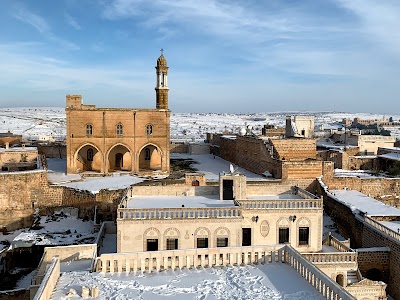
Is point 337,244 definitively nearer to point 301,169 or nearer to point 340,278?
point 340,278

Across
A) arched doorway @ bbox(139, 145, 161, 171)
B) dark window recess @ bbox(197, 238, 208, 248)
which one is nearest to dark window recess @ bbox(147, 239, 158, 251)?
dark window recess @ bbox(197, 238, 208, 248)

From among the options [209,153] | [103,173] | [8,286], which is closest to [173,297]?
[8,286]

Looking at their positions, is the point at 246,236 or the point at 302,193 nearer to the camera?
the point at 246,236

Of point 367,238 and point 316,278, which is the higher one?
point 316,278

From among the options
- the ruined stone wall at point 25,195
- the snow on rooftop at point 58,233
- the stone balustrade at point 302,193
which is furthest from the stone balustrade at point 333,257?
the ruined stone wall at point 25,195

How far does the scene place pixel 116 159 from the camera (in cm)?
3797

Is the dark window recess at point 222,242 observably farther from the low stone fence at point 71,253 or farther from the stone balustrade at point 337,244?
the stone balustrade at point 337,244

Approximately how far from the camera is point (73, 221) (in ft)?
87.5

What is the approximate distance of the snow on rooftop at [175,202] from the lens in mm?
18016

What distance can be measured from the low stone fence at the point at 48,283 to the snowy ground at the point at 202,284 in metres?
0.16

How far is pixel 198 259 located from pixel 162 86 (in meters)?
27.5

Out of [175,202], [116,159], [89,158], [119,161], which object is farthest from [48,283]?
[119,161]

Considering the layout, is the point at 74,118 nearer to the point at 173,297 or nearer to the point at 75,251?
the point at 75,251

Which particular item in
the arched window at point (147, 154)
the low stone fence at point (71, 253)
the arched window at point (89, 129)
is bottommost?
the low stone fence at point (71, 253)
